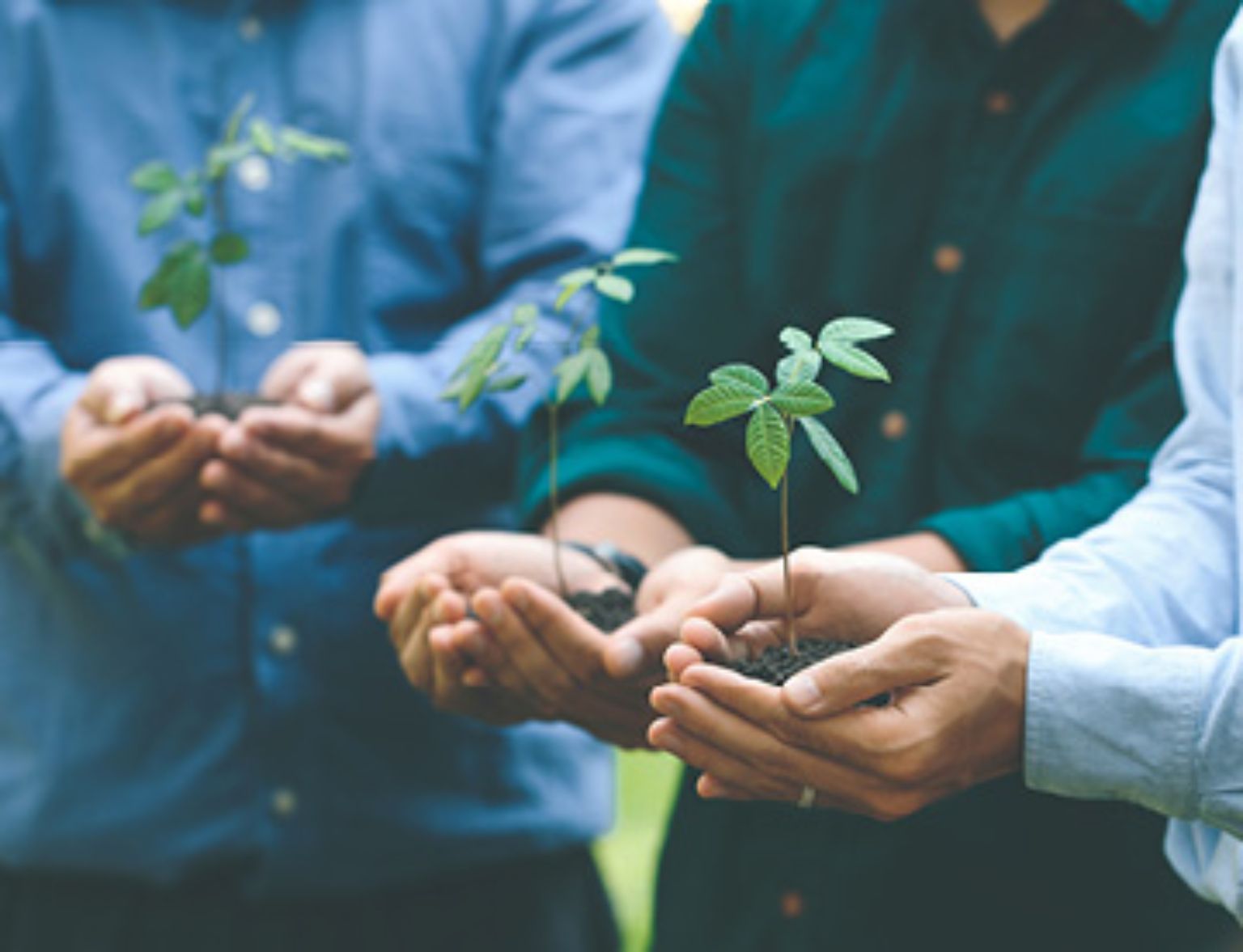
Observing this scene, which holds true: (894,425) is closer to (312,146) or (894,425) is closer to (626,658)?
(626,658)

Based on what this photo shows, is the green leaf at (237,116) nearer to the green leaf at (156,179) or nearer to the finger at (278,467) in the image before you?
the green leaf at (156,179)

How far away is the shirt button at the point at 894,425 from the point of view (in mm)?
1918

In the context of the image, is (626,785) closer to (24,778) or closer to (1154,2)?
(24,778)

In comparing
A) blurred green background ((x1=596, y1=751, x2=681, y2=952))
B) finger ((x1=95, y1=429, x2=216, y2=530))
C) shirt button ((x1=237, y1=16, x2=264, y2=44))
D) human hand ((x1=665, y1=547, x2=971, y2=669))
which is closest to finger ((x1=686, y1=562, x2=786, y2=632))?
human hand ((x1=665, y1=547, x2=971, y2=669))

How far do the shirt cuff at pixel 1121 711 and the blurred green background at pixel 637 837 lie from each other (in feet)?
7.90

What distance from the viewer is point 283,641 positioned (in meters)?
2.43

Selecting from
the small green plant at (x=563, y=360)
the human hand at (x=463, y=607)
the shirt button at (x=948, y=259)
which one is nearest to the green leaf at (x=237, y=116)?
the small green plant at (x=563, y=360)

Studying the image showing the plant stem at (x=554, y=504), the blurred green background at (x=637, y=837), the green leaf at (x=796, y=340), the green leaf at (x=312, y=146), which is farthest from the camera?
the blurred green background at (x=637, y=837)

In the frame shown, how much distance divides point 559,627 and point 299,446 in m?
0.59

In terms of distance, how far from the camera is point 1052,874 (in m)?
1.88

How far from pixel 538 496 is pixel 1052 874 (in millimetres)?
703

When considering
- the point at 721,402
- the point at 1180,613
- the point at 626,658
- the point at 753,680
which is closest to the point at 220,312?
the point at 626,658

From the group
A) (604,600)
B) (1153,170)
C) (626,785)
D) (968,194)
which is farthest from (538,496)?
(626,785)

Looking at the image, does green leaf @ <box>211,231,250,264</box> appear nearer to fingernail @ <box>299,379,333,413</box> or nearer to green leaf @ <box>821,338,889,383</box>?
fingernail @ <box>299,379,333,413</box>
